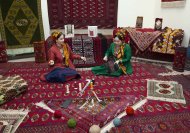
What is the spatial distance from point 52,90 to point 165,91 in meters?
1.63

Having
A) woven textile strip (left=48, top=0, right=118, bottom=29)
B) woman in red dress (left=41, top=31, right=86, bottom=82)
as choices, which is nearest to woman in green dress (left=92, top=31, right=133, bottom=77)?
woman in red dress (left=41, top=31, right=86, bottom=82)

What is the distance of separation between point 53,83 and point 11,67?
1.34m

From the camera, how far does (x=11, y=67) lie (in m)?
3.95

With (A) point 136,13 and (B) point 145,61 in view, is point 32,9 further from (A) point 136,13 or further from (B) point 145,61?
(B) point 145,61

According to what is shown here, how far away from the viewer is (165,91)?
9.13 feet

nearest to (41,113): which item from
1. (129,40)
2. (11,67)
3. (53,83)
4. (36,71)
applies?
(53,83)

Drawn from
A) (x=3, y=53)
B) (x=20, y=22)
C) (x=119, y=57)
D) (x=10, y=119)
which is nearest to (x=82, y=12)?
(x=20, y=22)

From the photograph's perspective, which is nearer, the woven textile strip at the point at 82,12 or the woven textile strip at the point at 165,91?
the woven textile strip at the point at 165,91

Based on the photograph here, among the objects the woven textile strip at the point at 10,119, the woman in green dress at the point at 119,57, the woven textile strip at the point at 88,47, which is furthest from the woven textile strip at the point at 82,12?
the woven textile strip at the point at 10,119

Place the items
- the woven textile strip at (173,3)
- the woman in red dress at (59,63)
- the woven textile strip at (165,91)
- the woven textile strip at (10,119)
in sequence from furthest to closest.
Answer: the woven textile strip at (173,3) → the woman in red dress at (59,63) → the woven textile strip at (165,91) → the woven textile strip at (10,119)

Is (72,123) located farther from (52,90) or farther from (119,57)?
(119,57)

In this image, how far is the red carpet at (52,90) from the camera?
2.04 m

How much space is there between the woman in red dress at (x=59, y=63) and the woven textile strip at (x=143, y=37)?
1512mm

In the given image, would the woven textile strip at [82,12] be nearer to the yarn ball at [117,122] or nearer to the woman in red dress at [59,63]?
the woman in red dress at [59,63]
